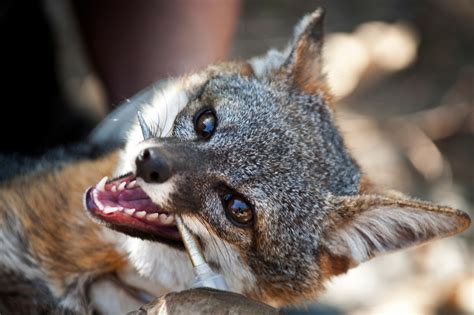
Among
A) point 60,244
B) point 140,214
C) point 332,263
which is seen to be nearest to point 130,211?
point 140,214

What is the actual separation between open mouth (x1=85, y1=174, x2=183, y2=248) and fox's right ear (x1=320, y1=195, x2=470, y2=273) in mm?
744

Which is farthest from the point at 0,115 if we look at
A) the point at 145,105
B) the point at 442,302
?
the point at 442,302

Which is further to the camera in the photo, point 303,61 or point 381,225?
point 303,61

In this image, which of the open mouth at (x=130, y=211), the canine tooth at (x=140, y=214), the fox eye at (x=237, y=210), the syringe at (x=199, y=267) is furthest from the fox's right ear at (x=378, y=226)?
the canine tooth at (x=140, y=214)

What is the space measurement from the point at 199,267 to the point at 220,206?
0.98 ft

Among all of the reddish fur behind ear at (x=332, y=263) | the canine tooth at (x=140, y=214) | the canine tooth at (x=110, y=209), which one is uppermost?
the canine tooth at (x=110, y=209)

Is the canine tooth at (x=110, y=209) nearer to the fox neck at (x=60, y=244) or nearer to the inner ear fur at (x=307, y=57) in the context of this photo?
the fox neck at (x=60, y=244)

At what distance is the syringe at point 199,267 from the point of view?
Answer: 2832 mm

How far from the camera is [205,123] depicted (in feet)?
10.5

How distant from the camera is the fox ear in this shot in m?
3.61

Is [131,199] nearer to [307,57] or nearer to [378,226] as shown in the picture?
[378,226]

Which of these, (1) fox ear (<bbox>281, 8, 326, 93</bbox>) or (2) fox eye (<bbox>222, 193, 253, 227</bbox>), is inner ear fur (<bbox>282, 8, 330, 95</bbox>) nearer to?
(1) fox ear (<bbox>281, 8, 326, 93</bbox>)

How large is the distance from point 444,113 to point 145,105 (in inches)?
173

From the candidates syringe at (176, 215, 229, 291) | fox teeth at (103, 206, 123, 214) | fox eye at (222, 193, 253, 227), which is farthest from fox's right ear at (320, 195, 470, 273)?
fox teeth at (103, 206, 123, 214)
